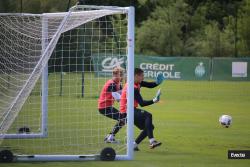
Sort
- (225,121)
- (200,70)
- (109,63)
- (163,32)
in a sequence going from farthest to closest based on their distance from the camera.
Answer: (163,32) < (200,70) < (109,63) < (225,121)

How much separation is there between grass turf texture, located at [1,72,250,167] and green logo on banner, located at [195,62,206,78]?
736 mm

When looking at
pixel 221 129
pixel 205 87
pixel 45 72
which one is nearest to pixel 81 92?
pixel 205 87

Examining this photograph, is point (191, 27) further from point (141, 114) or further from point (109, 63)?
point (141, 114)

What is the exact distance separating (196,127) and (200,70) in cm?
1873

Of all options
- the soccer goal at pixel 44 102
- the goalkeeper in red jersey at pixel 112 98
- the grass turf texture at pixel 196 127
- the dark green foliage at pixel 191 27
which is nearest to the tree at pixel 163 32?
the dark green foliage at pixel 191 27

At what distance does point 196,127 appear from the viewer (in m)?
20.5

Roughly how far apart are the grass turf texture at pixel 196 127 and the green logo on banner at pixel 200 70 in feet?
2.42

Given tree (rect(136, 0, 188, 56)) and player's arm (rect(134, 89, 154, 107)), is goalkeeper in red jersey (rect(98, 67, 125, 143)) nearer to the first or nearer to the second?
player's arm (rect(134, 89, 154, 107))

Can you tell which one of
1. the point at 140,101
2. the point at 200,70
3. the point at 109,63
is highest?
the point at 140,101

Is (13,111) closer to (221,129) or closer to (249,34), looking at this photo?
(221,129)

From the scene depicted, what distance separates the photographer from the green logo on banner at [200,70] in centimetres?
3884

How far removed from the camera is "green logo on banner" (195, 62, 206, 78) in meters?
38.8

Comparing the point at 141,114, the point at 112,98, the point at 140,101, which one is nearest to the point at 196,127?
the point at 112,98

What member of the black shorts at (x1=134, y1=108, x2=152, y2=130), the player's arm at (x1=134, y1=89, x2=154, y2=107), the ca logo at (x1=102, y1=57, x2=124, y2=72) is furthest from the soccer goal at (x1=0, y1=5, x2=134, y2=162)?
the ca logo at (x1=102, y1=57, x2=124, y2=72)
